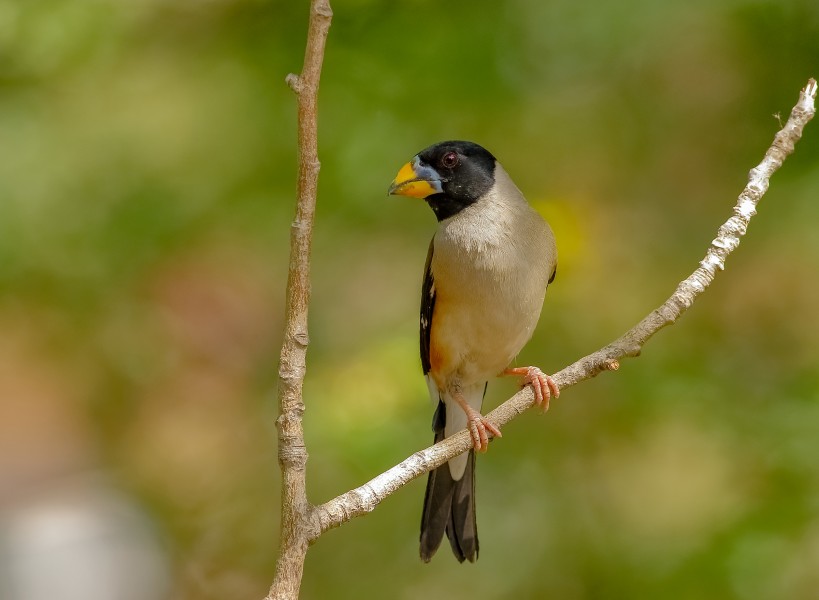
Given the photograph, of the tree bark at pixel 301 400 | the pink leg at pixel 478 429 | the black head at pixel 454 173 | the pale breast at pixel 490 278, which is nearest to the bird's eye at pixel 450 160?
the black head at pixel 454 173

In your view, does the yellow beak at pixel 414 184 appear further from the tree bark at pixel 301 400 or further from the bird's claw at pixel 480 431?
the tree bark at pixel 301 400

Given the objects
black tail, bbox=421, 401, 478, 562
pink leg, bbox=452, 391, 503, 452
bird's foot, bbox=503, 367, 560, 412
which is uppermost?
bird's foot, bbox=503, 367, 560, 412

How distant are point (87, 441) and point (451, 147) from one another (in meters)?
2.67

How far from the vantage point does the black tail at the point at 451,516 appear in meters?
4.06

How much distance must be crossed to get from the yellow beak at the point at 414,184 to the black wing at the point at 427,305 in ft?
0.80

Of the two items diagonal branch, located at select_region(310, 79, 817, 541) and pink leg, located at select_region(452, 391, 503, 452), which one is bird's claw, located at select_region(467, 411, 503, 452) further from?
diagonal branch, located at select_region(310, 79, 817, 541)

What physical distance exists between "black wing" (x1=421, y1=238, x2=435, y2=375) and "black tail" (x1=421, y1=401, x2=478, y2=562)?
32 centimetres

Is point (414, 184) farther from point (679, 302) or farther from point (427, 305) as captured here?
point (679, 302)

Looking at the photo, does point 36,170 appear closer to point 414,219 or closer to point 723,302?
point 414,219

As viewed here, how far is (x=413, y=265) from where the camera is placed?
17.0 feet

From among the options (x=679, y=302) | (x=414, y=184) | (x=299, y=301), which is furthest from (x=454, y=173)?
(x=299, y=301)

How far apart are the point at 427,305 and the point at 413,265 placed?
1.22 meters

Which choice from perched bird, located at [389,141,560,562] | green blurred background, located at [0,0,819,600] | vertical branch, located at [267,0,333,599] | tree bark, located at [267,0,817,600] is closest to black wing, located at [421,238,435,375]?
perched bird, located at [389,141,560,562]

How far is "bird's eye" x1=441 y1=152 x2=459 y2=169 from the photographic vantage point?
385 cm
